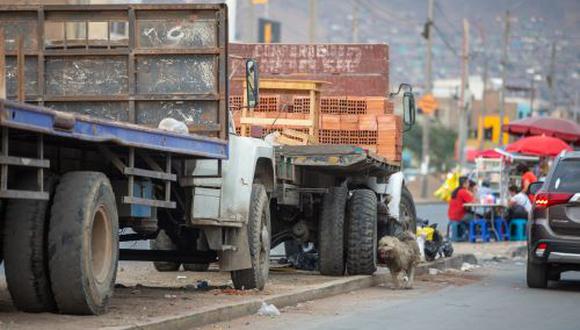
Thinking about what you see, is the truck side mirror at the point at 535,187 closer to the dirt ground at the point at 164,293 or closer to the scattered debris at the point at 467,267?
the dirt ground at the point at 164,293

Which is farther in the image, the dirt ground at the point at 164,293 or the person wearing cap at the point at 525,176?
the person wearing cap at the point at 525,176

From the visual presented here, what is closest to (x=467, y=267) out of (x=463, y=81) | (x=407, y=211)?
(x=407, y=211)

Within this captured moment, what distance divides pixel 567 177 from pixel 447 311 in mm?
4086

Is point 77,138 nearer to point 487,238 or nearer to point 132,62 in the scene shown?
point 132,62

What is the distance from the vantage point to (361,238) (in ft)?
55.7

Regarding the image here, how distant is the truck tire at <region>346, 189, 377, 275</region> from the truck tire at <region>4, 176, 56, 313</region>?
6643mm

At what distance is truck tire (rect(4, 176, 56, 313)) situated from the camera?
35.3ft

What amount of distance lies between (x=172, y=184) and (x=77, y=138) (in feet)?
9.83

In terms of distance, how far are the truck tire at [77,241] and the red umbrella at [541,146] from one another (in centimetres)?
2329

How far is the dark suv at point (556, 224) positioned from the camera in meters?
16.7

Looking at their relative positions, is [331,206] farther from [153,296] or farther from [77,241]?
[77,241]

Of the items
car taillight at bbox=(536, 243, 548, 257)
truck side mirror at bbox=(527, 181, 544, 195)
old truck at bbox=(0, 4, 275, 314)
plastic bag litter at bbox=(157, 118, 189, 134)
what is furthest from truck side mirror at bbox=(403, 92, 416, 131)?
plastic bag litter at bbox=(157, 118, 189, 134)

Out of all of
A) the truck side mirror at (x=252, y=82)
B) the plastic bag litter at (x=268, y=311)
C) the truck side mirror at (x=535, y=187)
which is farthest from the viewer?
the truck side mirror at (x=535, y=187)

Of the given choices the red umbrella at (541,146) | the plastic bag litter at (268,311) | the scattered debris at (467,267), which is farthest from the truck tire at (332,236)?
the red umbrella at (541,146)
